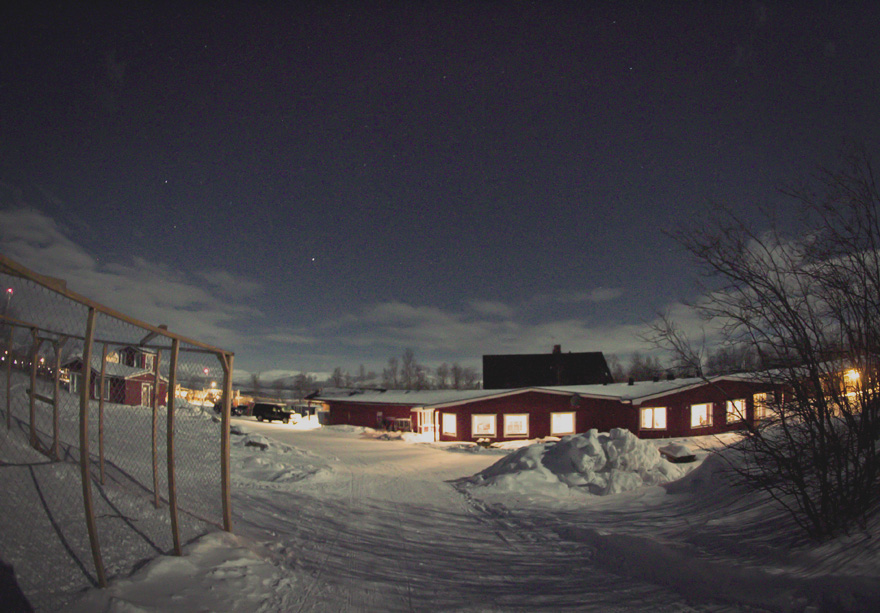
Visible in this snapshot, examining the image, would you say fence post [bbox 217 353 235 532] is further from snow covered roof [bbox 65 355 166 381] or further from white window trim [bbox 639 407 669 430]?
white window trim [bbox 639 407 669 430]

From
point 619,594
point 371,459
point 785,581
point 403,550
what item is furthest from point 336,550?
point 371,459

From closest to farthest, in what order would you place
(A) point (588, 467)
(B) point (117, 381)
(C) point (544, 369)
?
(B) point (117, 381)
(A) point (588, 467)
(C) point (544, 369)

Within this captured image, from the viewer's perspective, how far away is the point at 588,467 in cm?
1173

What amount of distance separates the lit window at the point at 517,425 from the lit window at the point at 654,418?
6.45 meters

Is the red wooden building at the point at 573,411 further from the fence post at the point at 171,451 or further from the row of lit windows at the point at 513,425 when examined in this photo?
the fence post at the point at 171,451

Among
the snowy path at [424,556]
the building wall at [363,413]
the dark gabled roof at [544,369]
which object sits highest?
the dark gabled roof at [544,369]

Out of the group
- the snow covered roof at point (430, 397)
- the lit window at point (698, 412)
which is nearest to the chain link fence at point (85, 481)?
the snow covered roof at point (430, 397)

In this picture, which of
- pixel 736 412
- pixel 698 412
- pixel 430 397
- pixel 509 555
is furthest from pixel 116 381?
pixel 698 412

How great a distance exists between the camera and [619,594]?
193 inches

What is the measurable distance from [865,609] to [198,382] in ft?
24.9

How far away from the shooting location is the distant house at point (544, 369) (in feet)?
134

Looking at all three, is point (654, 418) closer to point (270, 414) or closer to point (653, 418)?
point (653, 418)

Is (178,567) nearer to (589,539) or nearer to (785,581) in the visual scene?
(589,539)

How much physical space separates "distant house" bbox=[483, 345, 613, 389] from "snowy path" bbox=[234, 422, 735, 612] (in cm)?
3125
